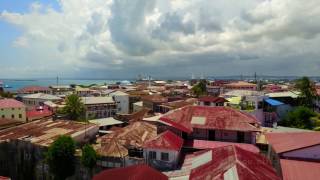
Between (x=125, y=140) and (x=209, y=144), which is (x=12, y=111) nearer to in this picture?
(x=125, y=140)

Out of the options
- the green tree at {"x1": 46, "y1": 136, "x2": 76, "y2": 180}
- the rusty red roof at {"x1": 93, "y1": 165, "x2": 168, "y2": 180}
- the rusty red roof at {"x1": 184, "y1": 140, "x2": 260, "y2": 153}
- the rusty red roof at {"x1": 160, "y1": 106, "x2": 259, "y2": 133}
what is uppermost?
the rusty red roof at {"x1": 160, "y1": 106, "x2": 259, "y2": 133}

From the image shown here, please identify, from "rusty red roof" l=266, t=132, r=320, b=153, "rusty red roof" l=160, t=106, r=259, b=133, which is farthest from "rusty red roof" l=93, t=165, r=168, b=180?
"rusty red roof" l=160, t=106, r=259, b=133

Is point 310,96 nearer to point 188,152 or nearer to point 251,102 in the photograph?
point 251,102

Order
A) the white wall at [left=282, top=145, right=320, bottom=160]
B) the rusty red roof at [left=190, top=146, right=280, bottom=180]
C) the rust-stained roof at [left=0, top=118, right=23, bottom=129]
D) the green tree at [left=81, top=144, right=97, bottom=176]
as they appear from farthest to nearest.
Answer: the rust-stained roof at [left=0, top=118, right=23, bottom=129]
the green tree at [left=81, top=144, right=97, bottom=176]
the white wall at [left=282, top=145, right=320, bottom=160]
the rusty red roof at [left=190, top=146, right=280, bottom=180]

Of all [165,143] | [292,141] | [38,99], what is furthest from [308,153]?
[38,99]

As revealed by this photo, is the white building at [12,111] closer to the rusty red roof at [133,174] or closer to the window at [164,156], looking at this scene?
the window at [164,156]

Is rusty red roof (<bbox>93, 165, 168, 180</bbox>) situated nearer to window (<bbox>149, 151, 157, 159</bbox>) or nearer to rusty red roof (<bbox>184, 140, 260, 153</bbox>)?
window (<bbox>149, 151, 157, 159</bbox>)

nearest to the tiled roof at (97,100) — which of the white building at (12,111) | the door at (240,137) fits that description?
the white building at (12,111)
